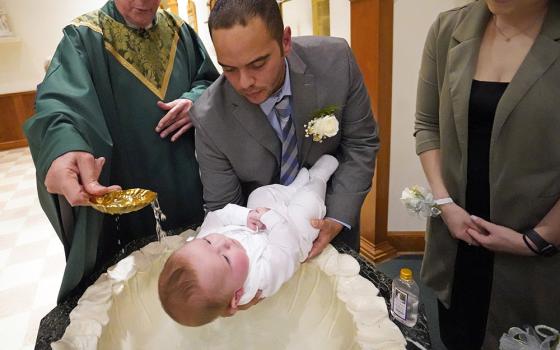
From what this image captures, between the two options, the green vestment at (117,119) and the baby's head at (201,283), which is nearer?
the baby's head at (201,283)

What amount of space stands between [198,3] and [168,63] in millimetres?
3838

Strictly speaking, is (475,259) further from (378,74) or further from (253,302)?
(378,74)

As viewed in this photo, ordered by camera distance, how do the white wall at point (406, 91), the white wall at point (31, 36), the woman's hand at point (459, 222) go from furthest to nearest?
the white wall at point (31, 36) → the white wall at point (406, 91) → the woman's hand at point (459, 222)

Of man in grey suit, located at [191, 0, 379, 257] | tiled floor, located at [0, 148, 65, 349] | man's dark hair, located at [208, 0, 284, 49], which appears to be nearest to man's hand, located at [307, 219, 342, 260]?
man in grey suit, located at [191, 0, 379, 257]

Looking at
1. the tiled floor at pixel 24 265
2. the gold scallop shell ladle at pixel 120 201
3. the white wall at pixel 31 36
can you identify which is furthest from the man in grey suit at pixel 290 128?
the white wall at pixel 31 36

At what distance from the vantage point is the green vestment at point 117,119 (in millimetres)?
1317

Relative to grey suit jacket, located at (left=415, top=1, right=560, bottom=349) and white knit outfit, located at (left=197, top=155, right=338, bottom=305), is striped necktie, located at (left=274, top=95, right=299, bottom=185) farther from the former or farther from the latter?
grey suit jacket, located at (left=415, top=1, right=560, bottom=349)

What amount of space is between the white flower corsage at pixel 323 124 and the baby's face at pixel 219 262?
0.49 metres

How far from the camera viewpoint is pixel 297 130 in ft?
5.04

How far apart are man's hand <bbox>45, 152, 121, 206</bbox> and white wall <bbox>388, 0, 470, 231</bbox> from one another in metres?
1.93

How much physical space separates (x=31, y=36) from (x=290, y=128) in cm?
755

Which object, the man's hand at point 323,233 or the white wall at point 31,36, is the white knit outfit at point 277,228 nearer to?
the man's hand at point 323,233

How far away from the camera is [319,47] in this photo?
5.08 ft

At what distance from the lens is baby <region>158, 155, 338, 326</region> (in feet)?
3.76
